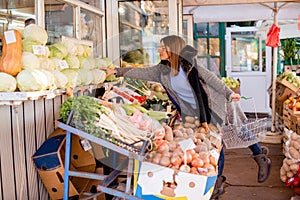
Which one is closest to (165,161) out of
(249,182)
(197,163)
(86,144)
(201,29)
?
(197,163)

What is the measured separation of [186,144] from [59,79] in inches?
38.2

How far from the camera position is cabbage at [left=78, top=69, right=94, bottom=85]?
123 inches

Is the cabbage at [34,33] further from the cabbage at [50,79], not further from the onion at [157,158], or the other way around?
the onion at [157,158]

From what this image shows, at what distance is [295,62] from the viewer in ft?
31.8

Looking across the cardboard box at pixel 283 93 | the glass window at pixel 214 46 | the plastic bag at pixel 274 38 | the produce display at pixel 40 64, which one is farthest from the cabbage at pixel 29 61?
the glass window at pixel 214 46

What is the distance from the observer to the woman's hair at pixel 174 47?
3104mm

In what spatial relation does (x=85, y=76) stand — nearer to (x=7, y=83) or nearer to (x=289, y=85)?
(x=7, y=83)

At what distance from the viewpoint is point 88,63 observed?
3.35m

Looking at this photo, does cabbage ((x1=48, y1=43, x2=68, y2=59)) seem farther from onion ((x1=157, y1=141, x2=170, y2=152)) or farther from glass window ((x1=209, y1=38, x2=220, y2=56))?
glass window ((x1=209, y1=38, x2=220, y2=56))

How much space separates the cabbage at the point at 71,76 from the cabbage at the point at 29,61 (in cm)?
44

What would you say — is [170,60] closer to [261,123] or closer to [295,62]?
[261,123]

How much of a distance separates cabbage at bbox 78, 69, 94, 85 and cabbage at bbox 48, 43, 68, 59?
0.66ft

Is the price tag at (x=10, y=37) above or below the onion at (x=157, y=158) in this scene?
above

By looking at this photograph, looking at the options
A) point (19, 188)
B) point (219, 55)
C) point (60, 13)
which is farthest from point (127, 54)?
point (219, 55)
